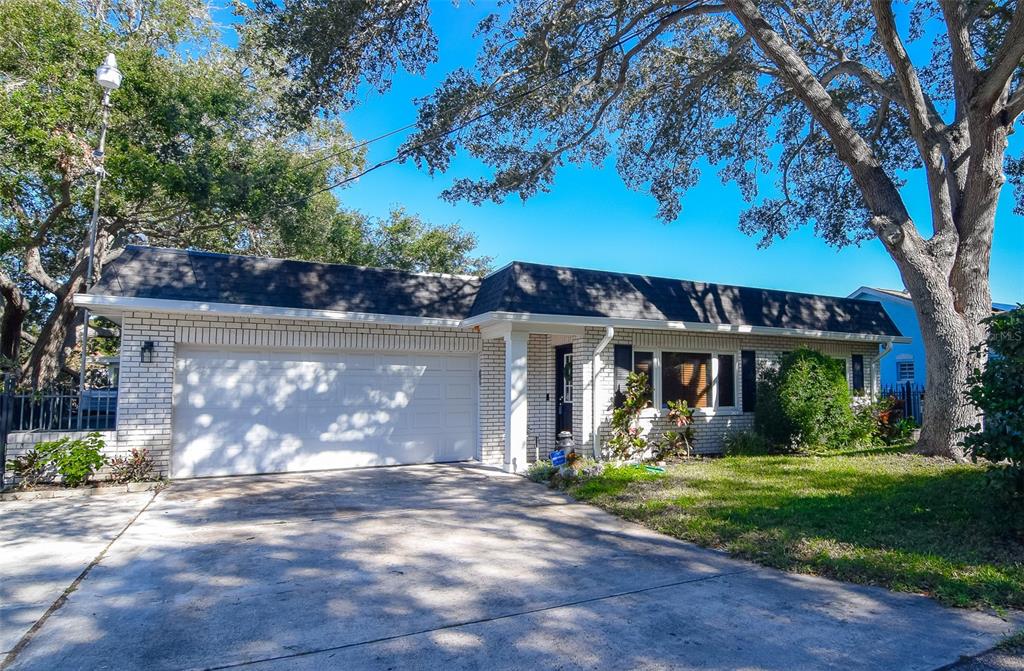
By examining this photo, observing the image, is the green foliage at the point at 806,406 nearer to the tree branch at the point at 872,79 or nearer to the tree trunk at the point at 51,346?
the tree branch at the point at 872,79

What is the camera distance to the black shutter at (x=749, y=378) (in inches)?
478

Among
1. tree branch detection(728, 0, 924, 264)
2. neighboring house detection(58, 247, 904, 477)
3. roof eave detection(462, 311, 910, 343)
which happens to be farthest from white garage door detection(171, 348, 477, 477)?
tree branch detection(728, 0, 924, 264)

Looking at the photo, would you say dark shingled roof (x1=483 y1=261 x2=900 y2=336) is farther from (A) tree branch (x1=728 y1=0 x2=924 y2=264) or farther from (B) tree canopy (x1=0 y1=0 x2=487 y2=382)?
(B) tree canopy (x1=0 y1=0 x2=487 y2=382)

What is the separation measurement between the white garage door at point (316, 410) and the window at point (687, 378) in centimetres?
374

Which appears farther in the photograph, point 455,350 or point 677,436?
point 677,436

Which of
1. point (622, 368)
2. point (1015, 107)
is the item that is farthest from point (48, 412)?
point (1015, 107)

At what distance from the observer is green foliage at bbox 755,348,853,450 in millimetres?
11109

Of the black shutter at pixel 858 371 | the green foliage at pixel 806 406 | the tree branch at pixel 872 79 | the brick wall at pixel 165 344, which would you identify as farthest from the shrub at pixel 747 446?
the brick wall at pixel 165 344

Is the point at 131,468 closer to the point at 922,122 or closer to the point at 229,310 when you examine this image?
the point at 229,310

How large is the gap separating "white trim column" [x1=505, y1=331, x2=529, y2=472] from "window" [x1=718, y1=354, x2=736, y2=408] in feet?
14.9

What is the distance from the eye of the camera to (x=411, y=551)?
216 inches

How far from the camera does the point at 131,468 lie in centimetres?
852

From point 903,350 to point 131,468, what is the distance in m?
23.5

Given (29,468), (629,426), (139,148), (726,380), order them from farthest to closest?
1. (139,148)
2. (726,380)
3. (629,426)
4. (29,468)
